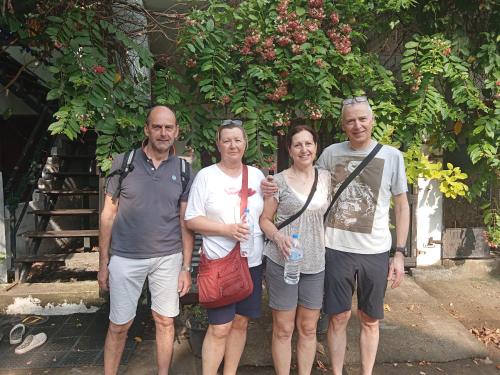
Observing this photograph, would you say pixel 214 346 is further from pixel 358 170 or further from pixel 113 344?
pixel 358 170

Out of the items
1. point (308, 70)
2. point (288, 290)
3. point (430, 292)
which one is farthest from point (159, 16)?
point (430, 292)

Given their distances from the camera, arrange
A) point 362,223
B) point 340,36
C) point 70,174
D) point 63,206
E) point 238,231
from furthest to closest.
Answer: point 63,206 < point 70,174 < point 340,36 < point 362,223 < point 238,231

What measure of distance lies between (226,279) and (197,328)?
3.74ft

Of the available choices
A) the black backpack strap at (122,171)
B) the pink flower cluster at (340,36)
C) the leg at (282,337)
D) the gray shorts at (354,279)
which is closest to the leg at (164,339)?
the leg at (282,337)

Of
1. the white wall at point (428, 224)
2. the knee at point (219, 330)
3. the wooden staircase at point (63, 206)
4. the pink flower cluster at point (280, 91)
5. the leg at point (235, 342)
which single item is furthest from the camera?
the white wall at point (428, 224)

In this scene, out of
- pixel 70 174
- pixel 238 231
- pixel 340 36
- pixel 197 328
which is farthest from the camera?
pixel 70 174

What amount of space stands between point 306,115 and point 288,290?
1.77 meters

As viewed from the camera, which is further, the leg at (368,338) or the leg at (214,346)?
the leg at (368,338)

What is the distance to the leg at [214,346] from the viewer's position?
2.52m

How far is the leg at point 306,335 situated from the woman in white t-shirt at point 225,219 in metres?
0.31

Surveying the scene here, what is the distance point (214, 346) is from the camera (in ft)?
8.38

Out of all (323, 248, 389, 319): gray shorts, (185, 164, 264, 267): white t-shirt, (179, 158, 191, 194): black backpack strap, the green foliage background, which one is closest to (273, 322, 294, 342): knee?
(323, 248, 389, 319): gray shorts

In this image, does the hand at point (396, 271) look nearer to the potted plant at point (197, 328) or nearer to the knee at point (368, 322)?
the knee at point (368, 322)

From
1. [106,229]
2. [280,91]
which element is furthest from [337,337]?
[280,91]
